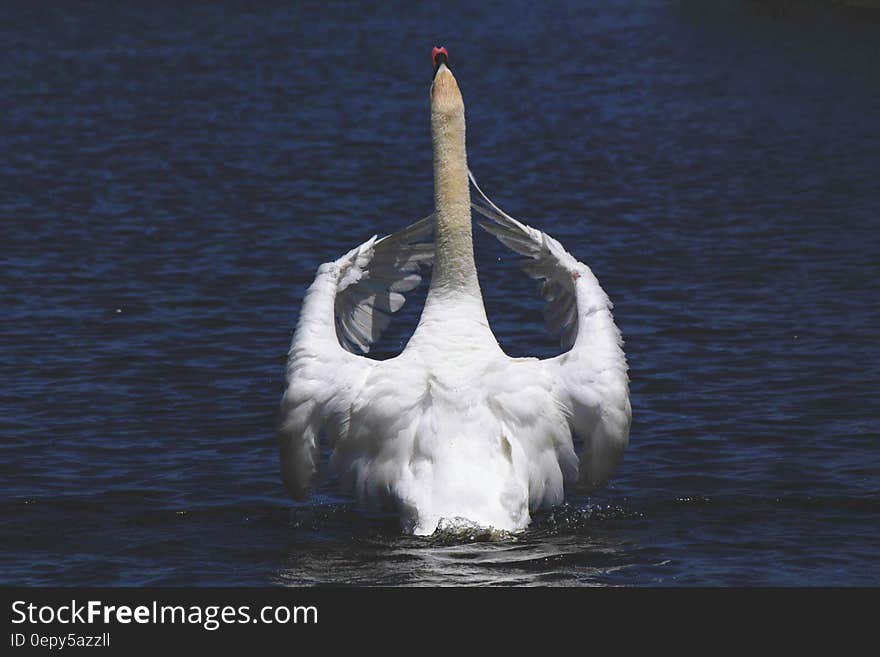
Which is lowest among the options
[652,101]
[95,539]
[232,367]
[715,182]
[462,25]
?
[95,539]

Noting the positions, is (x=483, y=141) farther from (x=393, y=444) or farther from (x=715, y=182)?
(x=393, y=444)

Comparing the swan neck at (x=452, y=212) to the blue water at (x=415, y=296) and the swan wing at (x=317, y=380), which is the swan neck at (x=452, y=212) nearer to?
the swan wing at (x=317, y=380)

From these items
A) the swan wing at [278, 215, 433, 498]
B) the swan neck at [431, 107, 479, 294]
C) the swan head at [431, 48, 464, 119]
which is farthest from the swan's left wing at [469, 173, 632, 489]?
the swan wing at [278, 215, 433, 498]

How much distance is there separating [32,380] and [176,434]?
6.82ft

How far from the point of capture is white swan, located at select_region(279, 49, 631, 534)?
10.0m

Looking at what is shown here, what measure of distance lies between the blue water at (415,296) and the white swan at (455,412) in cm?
35

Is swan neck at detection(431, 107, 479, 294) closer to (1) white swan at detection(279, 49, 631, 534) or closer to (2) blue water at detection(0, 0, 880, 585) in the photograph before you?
(1) white swan at detection(279, 49, 631, 534)

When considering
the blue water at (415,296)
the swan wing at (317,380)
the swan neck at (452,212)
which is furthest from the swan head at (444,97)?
A: the blue water at (415,296)

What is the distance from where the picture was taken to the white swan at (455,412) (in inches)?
396

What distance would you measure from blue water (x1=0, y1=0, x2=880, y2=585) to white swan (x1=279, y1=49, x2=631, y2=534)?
0.35 metres

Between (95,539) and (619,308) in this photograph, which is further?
(619,308)

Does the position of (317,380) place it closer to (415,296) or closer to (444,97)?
(444,97)

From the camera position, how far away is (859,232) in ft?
68.1

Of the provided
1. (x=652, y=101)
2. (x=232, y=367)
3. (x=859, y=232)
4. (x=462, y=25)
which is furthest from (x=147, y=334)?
(x=462, y=25)
